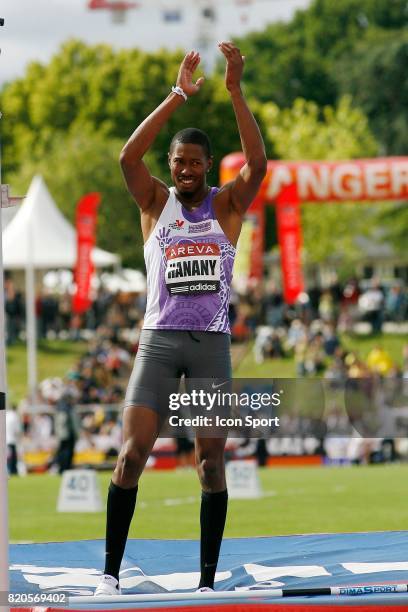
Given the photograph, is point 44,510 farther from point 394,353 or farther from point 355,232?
point 355,232

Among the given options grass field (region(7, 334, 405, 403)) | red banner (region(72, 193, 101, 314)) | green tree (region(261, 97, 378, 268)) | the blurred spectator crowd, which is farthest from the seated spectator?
green tree (region(261, 97, 378, 268))

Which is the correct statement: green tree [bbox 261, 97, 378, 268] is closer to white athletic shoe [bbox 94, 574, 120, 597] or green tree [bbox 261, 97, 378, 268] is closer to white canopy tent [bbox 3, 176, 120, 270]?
white canopy tent [bbox 3, 176, 120, 270]

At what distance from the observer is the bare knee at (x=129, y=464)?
6074 millimetres

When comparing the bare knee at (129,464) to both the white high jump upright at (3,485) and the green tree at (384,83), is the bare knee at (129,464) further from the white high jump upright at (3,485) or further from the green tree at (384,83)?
the green tree at (384,83)

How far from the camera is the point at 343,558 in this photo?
287 inches

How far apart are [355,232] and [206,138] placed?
5792 centimetres

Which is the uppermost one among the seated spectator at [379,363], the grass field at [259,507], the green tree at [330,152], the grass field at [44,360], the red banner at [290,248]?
the green tree at [330,152]

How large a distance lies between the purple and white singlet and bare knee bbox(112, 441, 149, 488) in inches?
22.8

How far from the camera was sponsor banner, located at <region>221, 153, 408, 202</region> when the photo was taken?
2502cm

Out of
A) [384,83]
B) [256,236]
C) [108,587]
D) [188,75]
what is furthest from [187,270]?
[384,83]

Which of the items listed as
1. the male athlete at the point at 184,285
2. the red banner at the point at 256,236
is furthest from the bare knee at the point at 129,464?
the red banner at the point at 256,236

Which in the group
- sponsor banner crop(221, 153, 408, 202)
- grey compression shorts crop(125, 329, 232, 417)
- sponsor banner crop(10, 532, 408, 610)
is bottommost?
sponsor banner crop(10, 532, 408, 610)

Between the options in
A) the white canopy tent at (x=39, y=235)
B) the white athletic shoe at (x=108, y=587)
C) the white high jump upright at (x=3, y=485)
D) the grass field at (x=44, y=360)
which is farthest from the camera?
the grass field at (x=44, y=360)

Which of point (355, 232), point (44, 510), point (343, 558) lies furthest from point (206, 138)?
point (355, 232)
